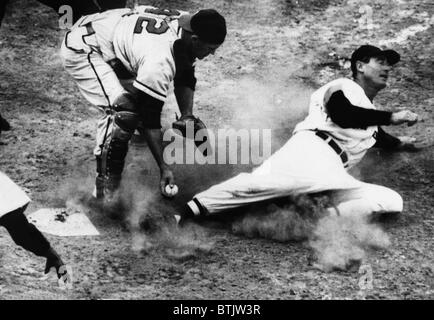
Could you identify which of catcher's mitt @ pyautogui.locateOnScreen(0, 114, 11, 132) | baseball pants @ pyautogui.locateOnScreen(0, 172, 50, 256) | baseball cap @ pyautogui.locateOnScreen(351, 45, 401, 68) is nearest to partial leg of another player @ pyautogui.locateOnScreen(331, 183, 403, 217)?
baseball cap @ pyautogui.locateOnScreen(351, 45, 401, 68)

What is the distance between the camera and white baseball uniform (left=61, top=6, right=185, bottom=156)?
16.1 ft

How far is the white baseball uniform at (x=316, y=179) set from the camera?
488 cm

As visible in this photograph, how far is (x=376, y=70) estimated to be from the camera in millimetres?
5230

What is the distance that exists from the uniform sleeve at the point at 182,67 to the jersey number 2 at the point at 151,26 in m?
0.19

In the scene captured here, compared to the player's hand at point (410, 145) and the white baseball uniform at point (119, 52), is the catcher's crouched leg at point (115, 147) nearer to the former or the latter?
the white baseball uniform at point (119, 52)

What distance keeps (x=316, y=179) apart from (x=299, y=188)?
0.14m

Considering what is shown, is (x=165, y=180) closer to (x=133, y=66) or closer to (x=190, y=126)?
(x=190, y=126)

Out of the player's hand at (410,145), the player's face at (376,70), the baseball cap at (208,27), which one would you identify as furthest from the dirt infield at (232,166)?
the baseball cap at (208,27)

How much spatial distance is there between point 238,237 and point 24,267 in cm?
151

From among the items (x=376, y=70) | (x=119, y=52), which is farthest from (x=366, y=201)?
(x=119, y=52)

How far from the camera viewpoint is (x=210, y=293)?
4.18m

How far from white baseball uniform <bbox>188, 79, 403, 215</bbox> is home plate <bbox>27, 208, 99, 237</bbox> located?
80cm

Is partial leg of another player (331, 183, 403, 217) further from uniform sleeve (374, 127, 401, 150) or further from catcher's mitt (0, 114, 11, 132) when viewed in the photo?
catcher's mitt (0, 114, 11, 132)

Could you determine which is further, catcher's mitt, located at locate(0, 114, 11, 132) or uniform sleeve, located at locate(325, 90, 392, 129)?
catcher's mitt, located at locate(0, 114, 11, 132)
